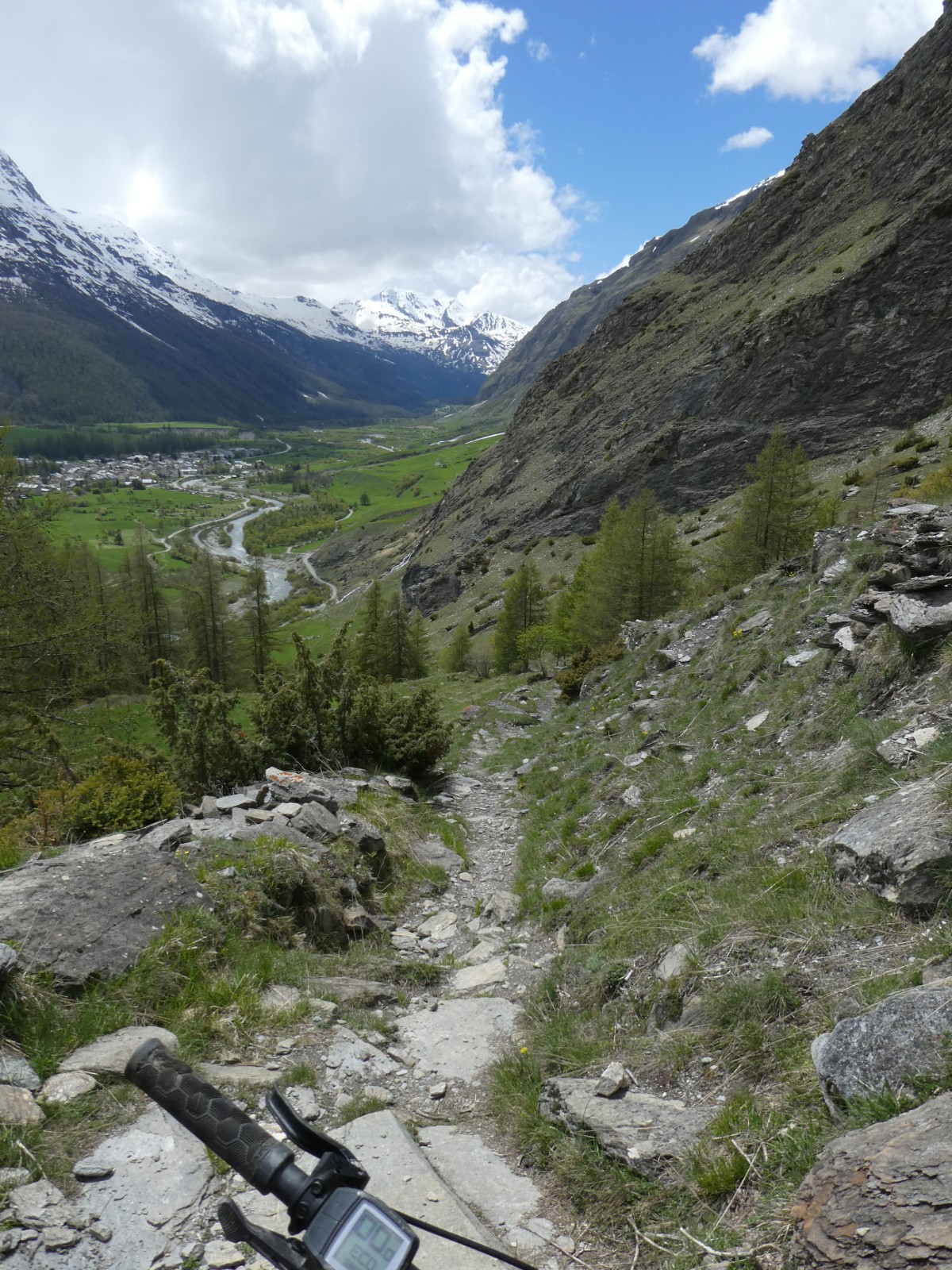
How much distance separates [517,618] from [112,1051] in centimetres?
4297

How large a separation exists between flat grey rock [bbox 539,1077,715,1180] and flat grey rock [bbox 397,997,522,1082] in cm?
163

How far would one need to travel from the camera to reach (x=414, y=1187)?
4.45 m

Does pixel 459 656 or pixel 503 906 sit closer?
pixel 503 906

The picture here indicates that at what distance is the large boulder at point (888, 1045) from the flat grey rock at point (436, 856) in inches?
393

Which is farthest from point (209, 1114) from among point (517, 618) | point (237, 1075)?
point (517, 618)

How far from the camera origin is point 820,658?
11.7 metres

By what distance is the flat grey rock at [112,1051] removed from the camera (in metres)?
5.10

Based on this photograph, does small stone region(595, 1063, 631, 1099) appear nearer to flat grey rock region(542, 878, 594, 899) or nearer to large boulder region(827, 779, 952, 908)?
large boulder region(827, 779, 952, 908)

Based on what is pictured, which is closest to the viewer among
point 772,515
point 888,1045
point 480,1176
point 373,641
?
point 888,1045

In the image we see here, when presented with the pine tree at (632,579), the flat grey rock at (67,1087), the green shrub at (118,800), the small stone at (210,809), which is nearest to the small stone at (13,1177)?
the flat grey rock at (67,1087)

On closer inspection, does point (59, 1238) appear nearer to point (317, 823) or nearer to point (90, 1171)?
point (90, 1171)

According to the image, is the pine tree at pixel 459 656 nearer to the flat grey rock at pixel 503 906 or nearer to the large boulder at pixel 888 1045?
the flat grey rock at pixel 503 906

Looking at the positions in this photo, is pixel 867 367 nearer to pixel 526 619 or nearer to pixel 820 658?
pixel 526 619

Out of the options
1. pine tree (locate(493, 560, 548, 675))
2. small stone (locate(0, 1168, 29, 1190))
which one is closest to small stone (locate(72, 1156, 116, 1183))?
small stone (locate(0, 1168, 29, 1190))
